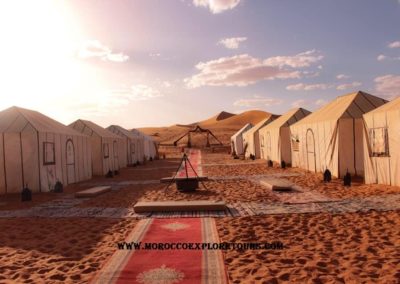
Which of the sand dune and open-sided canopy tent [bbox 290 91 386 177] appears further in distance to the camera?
the sand dune

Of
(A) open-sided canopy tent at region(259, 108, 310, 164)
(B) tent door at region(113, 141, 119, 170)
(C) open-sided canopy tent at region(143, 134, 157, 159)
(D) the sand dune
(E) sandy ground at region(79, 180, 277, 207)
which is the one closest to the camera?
(E) sandy ground at region(79, 180, 277, 207)

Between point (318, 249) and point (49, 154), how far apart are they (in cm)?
1121

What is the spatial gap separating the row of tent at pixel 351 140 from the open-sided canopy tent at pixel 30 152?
435 inches

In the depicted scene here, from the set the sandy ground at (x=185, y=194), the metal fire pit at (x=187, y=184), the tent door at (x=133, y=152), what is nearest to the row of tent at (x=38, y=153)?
the sandy ground at (x=185, y=194)

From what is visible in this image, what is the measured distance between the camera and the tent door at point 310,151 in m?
17.0

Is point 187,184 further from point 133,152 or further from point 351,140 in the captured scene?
point 133,152

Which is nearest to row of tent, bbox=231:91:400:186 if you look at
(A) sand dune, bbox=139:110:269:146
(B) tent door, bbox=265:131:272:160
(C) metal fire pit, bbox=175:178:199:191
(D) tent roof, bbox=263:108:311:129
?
(D) tent roof, bbox=263:108:311:129

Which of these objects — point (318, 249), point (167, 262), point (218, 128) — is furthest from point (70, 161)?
point (218, 128)

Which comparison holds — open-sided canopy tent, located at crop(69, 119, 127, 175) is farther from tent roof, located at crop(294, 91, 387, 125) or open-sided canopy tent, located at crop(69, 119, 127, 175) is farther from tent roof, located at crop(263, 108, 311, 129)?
tent roof, located at crop(294, 91, 387, 125)

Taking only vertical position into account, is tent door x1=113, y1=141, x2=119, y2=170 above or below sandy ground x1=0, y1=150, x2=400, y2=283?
above

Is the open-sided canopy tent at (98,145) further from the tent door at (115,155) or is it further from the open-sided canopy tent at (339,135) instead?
the open-sided canopy tent at (339,135)

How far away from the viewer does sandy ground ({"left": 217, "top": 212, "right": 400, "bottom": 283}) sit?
4719 millimetres

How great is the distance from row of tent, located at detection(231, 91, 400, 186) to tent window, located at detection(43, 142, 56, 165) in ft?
36.3

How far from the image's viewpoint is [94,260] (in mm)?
5578
